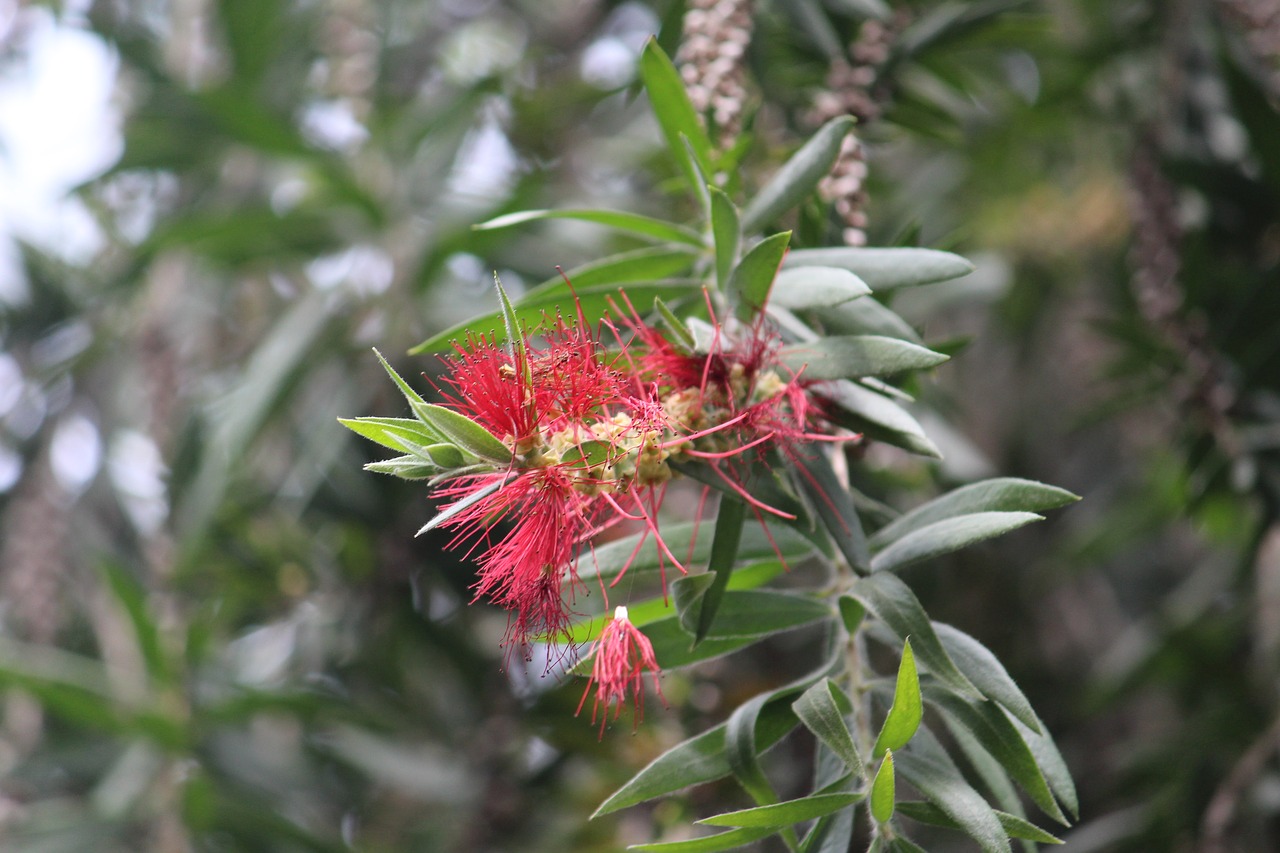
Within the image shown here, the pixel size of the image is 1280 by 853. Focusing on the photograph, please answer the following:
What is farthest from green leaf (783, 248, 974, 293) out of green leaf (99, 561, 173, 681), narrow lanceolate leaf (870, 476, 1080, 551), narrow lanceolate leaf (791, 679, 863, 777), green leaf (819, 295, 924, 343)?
green leaf (99, 561, 173, 681)

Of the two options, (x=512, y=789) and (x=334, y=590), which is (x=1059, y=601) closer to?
(x=512, y=789)

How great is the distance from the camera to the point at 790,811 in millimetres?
521

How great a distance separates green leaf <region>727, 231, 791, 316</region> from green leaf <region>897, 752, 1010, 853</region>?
0.27 meters

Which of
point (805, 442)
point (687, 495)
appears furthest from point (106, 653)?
point (805, 442)

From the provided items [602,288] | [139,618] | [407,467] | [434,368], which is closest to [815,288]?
[602,288]

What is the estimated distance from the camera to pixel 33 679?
1.34 m

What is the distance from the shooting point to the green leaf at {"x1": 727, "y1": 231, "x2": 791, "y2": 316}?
1.87 feet

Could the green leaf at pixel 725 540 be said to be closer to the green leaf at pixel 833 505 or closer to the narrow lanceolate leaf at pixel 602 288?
the green leaf at pixel 833 505

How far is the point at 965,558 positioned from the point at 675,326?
1268mm

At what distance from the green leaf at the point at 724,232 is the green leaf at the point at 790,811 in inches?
11.4

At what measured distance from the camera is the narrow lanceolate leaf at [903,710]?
50 cm

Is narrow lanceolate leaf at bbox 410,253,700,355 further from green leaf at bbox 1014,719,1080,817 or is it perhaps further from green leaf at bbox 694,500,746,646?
green leaf at bbox 1014,719,1080,817

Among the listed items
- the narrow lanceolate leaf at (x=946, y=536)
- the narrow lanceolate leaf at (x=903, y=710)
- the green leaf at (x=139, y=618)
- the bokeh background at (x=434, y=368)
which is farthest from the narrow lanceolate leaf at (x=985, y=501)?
the green leaf at (x=139, y=618)

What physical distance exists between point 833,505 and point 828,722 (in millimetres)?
132
